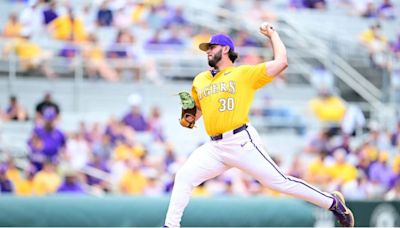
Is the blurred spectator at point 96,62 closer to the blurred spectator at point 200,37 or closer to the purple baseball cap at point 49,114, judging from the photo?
the blurred spectator at point 200,37

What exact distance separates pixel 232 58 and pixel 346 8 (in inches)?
488

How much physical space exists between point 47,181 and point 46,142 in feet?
2.97

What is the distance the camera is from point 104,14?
672 inches

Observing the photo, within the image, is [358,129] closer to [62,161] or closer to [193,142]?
[193,142]

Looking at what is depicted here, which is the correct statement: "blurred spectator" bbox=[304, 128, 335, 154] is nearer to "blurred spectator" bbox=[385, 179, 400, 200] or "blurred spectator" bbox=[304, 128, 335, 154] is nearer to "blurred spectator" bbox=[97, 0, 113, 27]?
"blurred spectator" bbox=[385, 179, 400, 200]

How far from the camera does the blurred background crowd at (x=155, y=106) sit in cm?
1413

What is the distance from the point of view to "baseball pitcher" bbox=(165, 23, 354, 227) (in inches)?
306

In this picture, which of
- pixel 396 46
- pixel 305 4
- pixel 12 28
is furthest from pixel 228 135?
pixel 305 4

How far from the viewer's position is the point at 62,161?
14.0 m

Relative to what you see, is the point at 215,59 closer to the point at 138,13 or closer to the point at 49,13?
the point at 49,13

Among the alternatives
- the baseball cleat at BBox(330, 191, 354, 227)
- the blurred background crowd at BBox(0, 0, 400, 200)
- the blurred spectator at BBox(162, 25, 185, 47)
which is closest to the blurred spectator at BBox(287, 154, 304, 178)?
the blurred background crowd at BBox(0, 0, 400, 200)

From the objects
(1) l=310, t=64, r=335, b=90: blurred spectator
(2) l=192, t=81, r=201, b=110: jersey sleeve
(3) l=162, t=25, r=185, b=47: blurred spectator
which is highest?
(3) l=162, t=25, r=185, b=47: blurred spectator

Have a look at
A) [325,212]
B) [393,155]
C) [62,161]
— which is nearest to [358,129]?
[393,155]

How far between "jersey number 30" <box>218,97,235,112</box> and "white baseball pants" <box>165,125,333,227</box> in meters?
0.21
